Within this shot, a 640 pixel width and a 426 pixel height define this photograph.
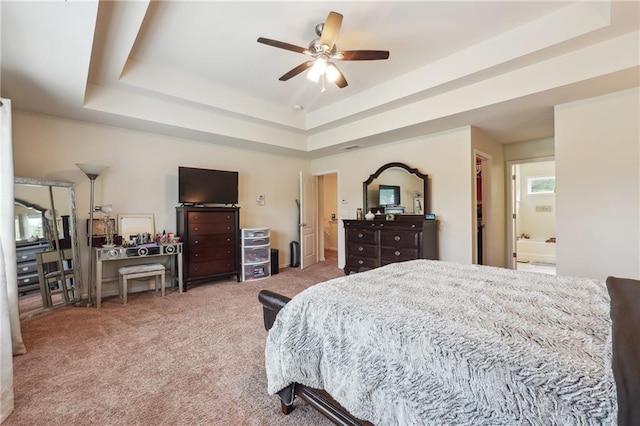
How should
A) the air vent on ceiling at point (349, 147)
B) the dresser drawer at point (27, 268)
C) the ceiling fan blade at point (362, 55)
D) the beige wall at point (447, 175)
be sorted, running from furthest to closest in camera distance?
the air vent on ceiling at point (349, 147) < the beige wall at point (447, 175) < the dresser drawer at point (27, 268) < the ceiling fan blade at point (362, 55)

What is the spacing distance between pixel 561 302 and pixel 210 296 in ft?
12.6

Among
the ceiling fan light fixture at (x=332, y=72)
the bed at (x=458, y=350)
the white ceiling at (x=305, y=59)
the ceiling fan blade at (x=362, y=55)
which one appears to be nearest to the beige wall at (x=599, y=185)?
the white ceiling at (x=305, y=59)

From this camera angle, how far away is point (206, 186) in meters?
4.62

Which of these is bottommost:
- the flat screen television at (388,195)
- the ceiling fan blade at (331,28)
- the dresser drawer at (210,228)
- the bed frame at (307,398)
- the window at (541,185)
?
the bed frame at (307,398)

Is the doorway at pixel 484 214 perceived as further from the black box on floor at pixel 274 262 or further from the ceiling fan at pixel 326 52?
the black box on floor at pixel 274 262

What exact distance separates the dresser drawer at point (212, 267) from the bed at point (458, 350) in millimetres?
2990

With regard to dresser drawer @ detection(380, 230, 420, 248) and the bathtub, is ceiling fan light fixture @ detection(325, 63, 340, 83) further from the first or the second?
the bathtub

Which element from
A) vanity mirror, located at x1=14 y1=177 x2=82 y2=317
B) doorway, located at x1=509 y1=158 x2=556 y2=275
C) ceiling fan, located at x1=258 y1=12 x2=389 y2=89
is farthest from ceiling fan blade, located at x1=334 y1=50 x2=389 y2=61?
doorway, located at x1=509 y1=158 x2=556 y2=275

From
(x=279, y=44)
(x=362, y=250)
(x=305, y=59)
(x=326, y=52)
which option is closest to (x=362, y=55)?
(x=326, y=52)

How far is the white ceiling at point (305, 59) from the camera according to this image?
7.55 feet

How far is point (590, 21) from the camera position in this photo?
237 centimetres

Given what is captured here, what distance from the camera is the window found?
682cm

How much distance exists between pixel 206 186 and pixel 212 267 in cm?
134

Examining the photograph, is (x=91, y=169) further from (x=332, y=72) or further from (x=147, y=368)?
(x=332, y=72)
